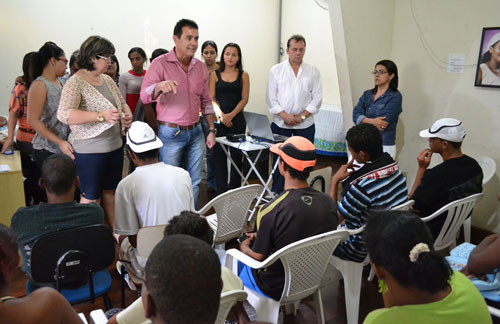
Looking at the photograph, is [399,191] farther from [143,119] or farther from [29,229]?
[143,119]

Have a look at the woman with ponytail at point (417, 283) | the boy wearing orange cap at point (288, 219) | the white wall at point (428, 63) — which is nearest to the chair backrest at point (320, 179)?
the boy wearing orange cap at point (288, 219)

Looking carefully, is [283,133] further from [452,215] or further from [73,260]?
[73,260]

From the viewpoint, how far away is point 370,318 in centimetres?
123

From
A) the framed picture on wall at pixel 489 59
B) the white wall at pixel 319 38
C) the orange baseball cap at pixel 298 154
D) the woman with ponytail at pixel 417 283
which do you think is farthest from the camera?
the white wall at pixel 319 38

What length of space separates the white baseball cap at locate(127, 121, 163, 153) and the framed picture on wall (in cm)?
296

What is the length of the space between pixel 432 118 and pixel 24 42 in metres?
4.98

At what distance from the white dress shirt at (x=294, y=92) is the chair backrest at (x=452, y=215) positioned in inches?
74.6

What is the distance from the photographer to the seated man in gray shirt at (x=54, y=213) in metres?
1.87

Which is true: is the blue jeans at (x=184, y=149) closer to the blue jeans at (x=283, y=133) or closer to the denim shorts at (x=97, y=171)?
the denim shorts at (x=97, y=171)

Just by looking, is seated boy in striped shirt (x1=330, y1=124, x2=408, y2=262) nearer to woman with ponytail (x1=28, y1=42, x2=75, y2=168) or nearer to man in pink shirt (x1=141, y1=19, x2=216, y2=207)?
man in pink shirt (x1=141, y1=19, x2=216, y2=207)

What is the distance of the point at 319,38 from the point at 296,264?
565cm

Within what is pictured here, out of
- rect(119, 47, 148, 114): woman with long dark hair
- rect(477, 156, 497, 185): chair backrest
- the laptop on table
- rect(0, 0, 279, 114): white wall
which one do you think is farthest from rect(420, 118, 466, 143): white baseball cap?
rect(0, 0, 279, 114): white wall

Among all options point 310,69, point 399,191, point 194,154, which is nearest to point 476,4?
point 310,69

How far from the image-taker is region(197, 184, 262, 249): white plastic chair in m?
2.50
